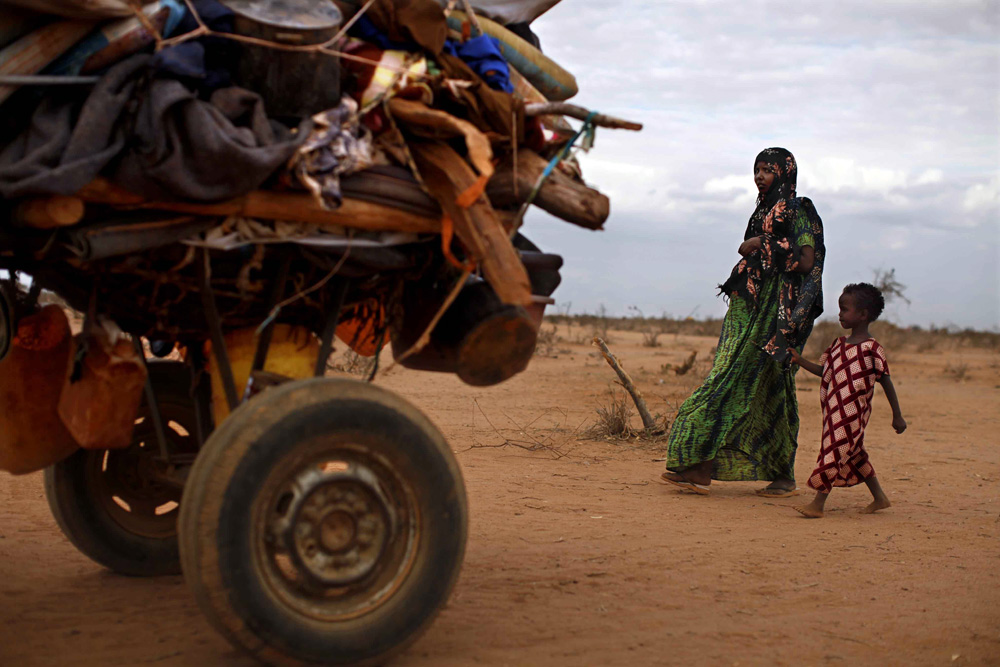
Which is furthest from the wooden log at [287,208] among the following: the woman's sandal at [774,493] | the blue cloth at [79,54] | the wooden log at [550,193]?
the woman's sandal at [774,493]

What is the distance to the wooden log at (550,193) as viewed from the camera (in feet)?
10.1

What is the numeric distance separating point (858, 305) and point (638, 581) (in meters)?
2.62

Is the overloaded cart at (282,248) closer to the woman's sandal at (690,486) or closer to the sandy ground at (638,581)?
the sandy ground at (638,581)

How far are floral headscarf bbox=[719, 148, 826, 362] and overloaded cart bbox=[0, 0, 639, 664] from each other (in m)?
2.94

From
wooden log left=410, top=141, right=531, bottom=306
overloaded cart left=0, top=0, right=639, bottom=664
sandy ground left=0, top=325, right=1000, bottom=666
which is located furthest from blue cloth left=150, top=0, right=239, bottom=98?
sandy ground left=0, top=325, right=1000, bottom=666

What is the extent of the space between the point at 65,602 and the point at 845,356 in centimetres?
448

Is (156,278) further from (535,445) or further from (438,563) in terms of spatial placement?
(535,445)

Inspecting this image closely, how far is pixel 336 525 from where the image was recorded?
9.27 ft

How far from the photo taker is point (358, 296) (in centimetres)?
340

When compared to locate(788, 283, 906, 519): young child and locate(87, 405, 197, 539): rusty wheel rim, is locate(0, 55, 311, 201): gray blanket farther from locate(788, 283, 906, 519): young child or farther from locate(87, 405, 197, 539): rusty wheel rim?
locate(788, 283, 906, 519): young child

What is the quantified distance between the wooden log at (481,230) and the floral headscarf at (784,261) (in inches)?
135

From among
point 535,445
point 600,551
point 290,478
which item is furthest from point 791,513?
point 290,478

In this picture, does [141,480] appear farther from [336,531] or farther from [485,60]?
[485,60]

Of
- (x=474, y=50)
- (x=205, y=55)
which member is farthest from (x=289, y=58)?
(x=474, y=50)
